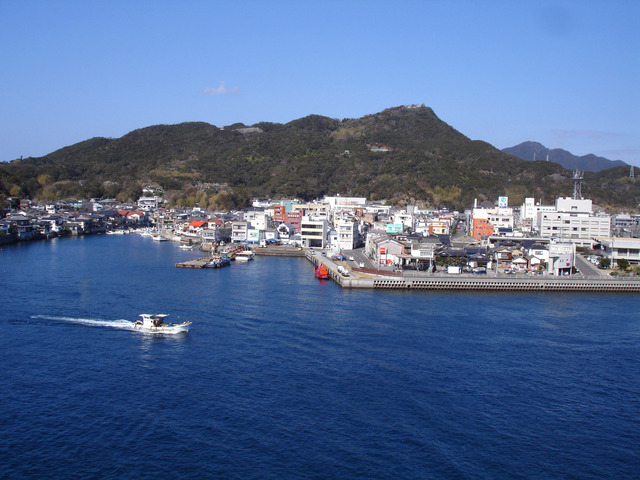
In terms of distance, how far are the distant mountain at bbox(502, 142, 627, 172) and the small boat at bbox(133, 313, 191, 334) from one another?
106 meters

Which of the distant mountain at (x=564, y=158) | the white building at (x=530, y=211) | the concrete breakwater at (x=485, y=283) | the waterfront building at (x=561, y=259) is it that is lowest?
the concrete breakwater at (x=485, y=283)

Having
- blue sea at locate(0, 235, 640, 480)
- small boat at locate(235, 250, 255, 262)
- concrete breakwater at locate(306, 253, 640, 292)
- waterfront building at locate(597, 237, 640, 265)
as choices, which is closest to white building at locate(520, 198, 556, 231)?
waterfront building at locate(597, 237, 640, 265)

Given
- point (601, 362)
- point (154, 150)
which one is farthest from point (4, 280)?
point (154, 150)

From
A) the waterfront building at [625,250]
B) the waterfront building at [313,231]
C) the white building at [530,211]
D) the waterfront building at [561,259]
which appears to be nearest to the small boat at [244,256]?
the waterfront building at [313,231]

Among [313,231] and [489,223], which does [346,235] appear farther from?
[489,223]

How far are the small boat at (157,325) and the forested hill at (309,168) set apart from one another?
26786 mm

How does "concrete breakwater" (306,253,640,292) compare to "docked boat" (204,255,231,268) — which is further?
"docked boat" (204,255,231,268)

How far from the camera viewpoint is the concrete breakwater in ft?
48.2

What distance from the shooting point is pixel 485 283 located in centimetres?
1505

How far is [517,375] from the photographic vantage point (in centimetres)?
811

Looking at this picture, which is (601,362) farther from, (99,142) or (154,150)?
(99,142)

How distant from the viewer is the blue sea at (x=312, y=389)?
18.9 feet

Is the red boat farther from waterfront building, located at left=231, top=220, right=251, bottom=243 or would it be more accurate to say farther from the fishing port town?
waterfront building, located at left=231, top=220, right=251, bottom=243

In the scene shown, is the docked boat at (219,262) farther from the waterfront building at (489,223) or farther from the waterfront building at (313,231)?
the waterfront building at (489,223)
